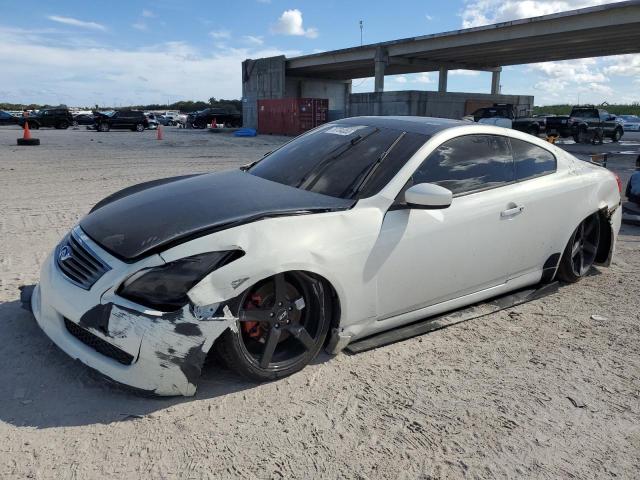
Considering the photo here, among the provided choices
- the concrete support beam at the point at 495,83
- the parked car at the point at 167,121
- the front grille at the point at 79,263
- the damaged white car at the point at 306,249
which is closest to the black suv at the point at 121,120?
the parked car at the point at 167,121

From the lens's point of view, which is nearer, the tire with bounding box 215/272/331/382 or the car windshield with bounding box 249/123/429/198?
the tire with bounding box 215/272/331/382

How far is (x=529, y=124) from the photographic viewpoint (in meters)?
26.6

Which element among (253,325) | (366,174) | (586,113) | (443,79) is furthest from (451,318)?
(443,79)

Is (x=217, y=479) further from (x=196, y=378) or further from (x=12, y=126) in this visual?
(x=12, y=126)

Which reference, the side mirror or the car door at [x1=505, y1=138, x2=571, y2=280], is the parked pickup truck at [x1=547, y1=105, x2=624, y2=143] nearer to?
the car door at [x1=505, y1=138, x2=571, y2=280]

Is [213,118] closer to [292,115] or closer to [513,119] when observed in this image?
[292,115]

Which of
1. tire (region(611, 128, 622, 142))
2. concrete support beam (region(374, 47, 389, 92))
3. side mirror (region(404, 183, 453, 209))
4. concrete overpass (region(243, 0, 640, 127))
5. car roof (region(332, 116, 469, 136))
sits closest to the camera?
side mirror (region(404, 183, 453, 209))

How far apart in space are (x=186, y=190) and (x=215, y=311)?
117cm

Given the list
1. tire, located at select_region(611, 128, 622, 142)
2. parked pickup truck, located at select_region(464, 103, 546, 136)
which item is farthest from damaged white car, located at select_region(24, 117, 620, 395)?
tire, located at select_region(611, 128, 622, 142)

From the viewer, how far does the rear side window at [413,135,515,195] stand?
3584mm

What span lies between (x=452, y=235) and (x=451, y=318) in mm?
726

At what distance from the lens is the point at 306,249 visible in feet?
9.48

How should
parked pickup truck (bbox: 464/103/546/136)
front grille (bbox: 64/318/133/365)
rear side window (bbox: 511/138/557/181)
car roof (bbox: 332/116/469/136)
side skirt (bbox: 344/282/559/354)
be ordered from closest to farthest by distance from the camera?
1. front grille (bbox: 64/318/133/365)
2. side skirt (bbox: 344/282/559/354)
3. car roof (bbox: 332/116/469/136)
4. rear side window (bbox: 511/138/557/181)
5. parked pickup truck (bbox: 464/103/546/136)

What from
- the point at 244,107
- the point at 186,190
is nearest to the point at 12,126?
the point at 244,107
